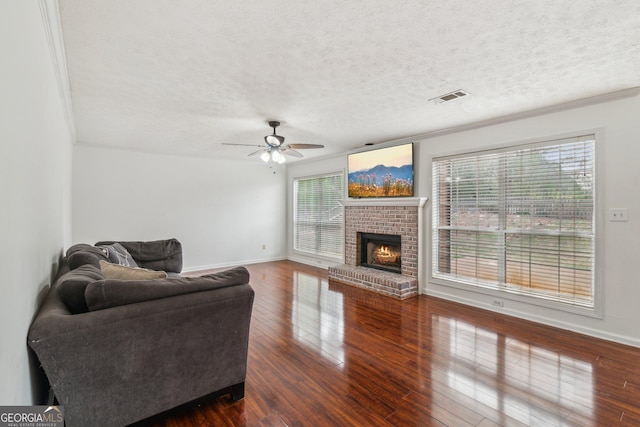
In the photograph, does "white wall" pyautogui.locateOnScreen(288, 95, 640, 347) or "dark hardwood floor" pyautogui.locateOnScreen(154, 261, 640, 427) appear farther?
"white wall" pyautogui.locateOnScreen(288, 95, 640, 347)

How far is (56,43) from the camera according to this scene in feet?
6.57

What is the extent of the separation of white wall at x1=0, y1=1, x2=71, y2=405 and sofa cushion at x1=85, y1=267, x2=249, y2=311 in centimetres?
26

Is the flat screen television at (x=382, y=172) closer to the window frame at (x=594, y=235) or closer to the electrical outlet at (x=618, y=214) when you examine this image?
the window frame at (x=594, y=235)

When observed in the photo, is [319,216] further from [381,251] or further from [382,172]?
[382,172]

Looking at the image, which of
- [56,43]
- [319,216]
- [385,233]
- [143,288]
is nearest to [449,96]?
[385,233]

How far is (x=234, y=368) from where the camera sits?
201 centimetres

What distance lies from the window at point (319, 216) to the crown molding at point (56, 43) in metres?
4.49

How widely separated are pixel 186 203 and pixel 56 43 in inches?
173

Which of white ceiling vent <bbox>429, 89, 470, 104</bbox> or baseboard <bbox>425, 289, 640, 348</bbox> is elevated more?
white ceiling vent <bbox>429, 89, 470, 104</bbox>

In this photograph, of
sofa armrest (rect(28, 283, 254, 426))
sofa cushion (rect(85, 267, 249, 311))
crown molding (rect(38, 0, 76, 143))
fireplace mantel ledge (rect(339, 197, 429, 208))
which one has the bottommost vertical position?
sofa armrest (rect(28, 283, 254, 426))

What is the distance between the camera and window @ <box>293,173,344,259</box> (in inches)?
250

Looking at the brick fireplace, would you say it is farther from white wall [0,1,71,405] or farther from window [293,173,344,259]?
white wall [0,1,71,405]

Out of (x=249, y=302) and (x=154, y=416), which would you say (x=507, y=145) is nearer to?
(x=249, y=302)

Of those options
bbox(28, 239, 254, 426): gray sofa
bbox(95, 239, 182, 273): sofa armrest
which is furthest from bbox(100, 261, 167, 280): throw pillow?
bbox(95, 239, 182, 273): sofa armrest
